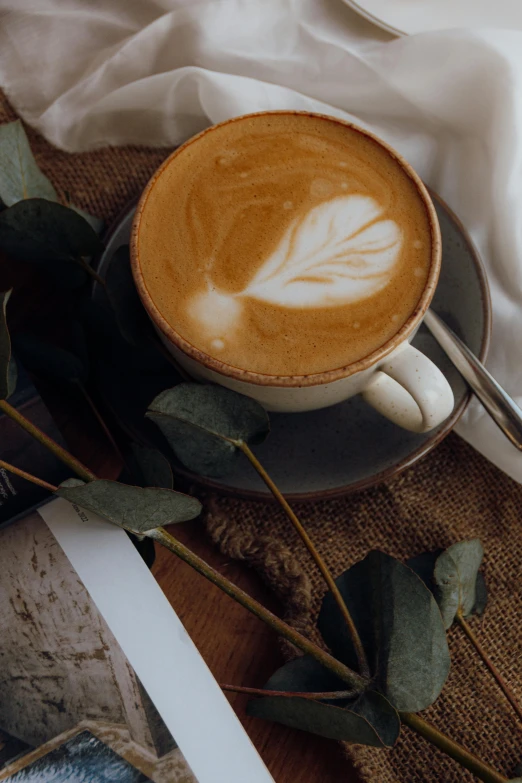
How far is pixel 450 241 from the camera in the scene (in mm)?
798

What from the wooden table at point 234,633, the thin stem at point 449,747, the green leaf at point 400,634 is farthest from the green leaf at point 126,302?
the thin stem at point 449,747

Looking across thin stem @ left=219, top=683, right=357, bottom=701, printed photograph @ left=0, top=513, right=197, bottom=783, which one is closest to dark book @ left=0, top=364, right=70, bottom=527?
printed photograph @ left=0, top=513, right=197, bottom=783

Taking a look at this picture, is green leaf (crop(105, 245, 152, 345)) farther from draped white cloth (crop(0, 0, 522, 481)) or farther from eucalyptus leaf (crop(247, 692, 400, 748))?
eucalyptus leaf (crop(247, 692, 400, 748))

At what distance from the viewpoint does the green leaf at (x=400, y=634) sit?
58cm

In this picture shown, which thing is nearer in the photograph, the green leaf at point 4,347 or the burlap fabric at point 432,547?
the green leaf at point 4,347

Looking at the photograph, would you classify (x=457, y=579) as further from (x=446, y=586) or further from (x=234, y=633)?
(x=234, y=633)

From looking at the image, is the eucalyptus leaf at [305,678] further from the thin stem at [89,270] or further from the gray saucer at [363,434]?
the thin stem at [89,270]

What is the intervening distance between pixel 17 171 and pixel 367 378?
40cm

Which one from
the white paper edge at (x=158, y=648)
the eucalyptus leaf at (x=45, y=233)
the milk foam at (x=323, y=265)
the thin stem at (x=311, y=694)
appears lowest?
the white paper edge at (x=158, y=648)

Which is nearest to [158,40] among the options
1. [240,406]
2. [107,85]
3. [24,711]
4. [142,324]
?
[107,85]

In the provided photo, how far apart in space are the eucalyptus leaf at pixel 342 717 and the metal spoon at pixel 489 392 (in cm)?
29

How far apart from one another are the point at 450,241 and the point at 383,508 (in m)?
0.28

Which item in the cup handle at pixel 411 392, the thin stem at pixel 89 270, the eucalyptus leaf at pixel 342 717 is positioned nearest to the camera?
the eucalyptus leaf at pixel 342 717

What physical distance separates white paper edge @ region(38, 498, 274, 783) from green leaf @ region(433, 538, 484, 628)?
0.67 feet
